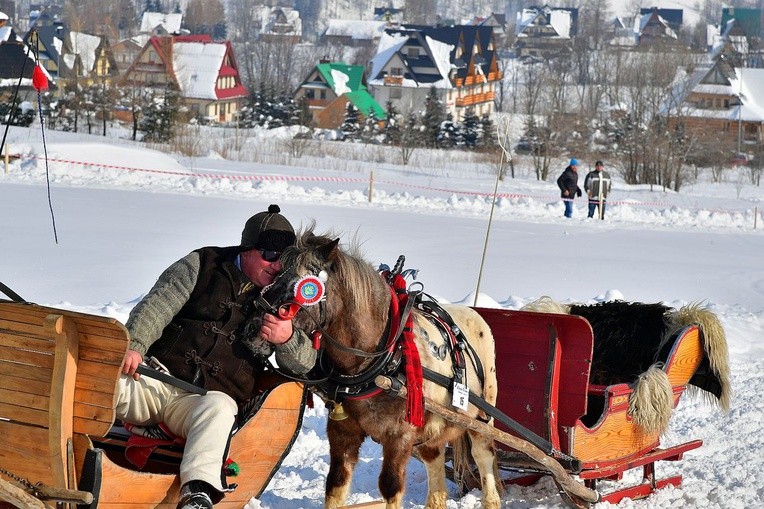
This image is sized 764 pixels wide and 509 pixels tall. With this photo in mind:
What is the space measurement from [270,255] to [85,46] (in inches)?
1916

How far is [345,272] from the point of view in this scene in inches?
179

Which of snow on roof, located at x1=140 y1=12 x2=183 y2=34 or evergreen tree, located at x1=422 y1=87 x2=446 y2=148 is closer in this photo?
evergreen tree, located at x1=422 y1=87 x2=446 y2=148

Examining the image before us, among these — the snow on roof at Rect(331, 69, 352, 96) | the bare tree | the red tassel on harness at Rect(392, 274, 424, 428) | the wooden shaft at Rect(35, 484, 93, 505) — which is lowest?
the wooden shaft at Rect(35, 484, 93, 505)

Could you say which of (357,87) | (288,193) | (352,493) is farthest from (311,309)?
(357,87)

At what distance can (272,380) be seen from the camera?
4.76 metres

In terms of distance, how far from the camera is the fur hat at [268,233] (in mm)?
4520

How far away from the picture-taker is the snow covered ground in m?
6.39

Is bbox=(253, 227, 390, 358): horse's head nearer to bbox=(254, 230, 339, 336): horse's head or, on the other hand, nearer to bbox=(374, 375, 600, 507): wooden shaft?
bbox=(254, 230, 339, 336): horse's head

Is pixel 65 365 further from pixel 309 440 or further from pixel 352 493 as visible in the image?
pixel 309 440

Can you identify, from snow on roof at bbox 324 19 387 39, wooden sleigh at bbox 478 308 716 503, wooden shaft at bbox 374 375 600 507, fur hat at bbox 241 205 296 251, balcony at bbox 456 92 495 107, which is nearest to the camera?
fur hat at bbox 241 205 296 251

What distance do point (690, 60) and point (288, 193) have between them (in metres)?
40.0

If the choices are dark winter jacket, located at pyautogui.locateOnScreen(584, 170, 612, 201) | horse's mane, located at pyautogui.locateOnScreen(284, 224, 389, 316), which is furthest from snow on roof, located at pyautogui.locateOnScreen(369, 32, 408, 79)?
horse's mane, located at pyautogui.locateOnScreen(284, 224, 389, 316)

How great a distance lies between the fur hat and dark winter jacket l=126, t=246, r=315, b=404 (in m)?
0.15

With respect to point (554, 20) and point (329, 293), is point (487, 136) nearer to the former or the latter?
point (329, 293)
